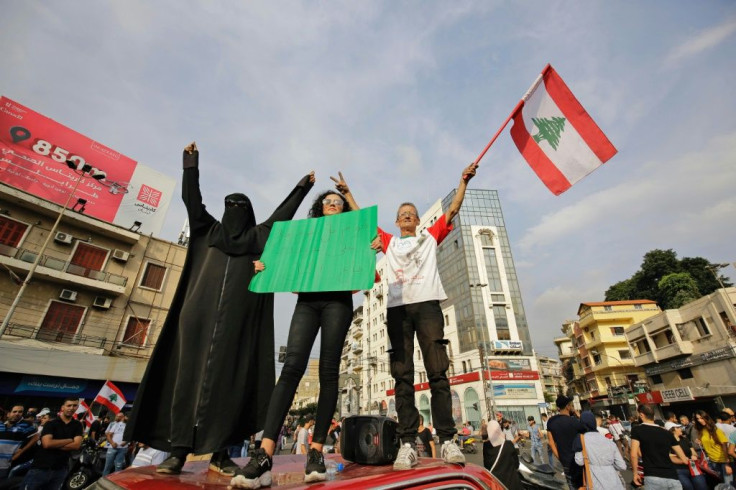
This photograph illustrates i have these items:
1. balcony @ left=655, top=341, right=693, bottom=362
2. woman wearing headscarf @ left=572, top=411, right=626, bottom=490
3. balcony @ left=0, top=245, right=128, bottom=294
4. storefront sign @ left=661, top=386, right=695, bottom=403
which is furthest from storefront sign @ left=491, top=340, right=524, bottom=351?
woman wearing headscarf @ left=572, top=411, right=626, bottom=490

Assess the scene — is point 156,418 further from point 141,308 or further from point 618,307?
point 618,307

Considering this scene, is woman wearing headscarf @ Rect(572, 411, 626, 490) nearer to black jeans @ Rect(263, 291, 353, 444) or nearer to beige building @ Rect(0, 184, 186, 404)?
black jeans @ Rect(263, 291, 353, 444)

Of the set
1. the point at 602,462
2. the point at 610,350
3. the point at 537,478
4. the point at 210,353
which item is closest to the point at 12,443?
the point at 210,353

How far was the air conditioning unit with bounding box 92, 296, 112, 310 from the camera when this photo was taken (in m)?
18.8

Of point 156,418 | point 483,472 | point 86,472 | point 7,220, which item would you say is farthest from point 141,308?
point 483,472

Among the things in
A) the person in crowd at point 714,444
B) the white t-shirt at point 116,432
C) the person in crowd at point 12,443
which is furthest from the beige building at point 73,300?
the person in crowd at point 714,444

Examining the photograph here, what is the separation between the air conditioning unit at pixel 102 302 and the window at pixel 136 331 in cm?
141

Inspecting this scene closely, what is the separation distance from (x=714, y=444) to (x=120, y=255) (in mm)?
25893

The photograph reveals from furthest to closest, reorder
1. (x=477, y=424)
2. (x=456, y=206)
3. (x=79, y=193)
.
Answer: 1. (x=477, y=424)
2. (x=79, y=193)
3. (x=456, y=206)

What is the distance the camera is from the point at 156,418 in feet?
7.44

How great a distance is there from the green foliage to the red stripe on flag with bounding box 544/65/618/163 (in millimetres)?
48410

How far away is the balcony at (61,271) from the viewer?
16453 millimetres

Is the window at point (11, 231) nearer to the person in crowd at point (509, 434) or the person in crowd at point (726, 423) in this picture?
the person in crowd at point (509, 434)

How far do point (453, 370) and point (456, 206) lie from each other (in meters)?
45.1
